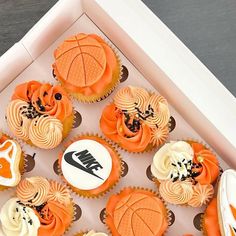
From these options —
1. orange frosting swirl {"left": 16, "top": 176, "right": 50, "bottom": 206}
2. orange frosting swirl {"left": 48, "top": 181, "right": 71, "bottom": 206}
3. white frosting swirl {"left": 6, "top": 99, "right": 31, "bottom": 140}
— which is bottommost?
orange frosting swirl {"left": 48, "top": 181, "right": 71, "bottom": 206}

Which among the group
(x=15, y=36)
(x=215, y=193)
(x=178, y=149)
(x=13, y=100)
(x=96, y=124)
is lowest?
(x=215, y=193)

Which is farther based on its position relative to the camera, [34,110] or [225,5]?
[225,5]

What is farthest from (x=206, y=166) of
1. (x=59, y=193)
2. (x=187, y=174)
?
(x=59, y=193)

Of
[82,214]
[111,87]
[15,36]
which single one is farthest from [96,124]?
[15,36]

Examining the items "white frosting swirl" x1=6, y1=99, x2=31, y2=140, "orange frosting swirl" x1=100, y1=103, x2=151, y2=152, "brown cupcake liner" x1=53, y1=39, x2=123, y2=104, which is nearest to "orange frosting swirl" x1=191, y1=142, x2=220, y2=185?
"orange frosting swirl" x1=100, y1=103, x2=151, y2=152

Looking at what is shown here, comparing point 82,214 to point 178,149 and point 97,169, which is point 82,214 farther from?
point 178,149

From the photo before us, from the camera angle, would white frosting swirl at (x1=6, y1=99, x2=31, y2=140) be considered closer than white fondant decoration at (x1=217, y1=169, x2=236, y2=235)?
No

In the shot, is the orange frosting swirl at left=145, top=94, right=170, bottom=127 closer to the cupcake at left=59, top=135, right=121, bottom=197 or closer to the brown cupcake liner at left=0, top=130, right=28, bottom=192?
the cupcake at left=59, top=135, right=121, bottom=197
